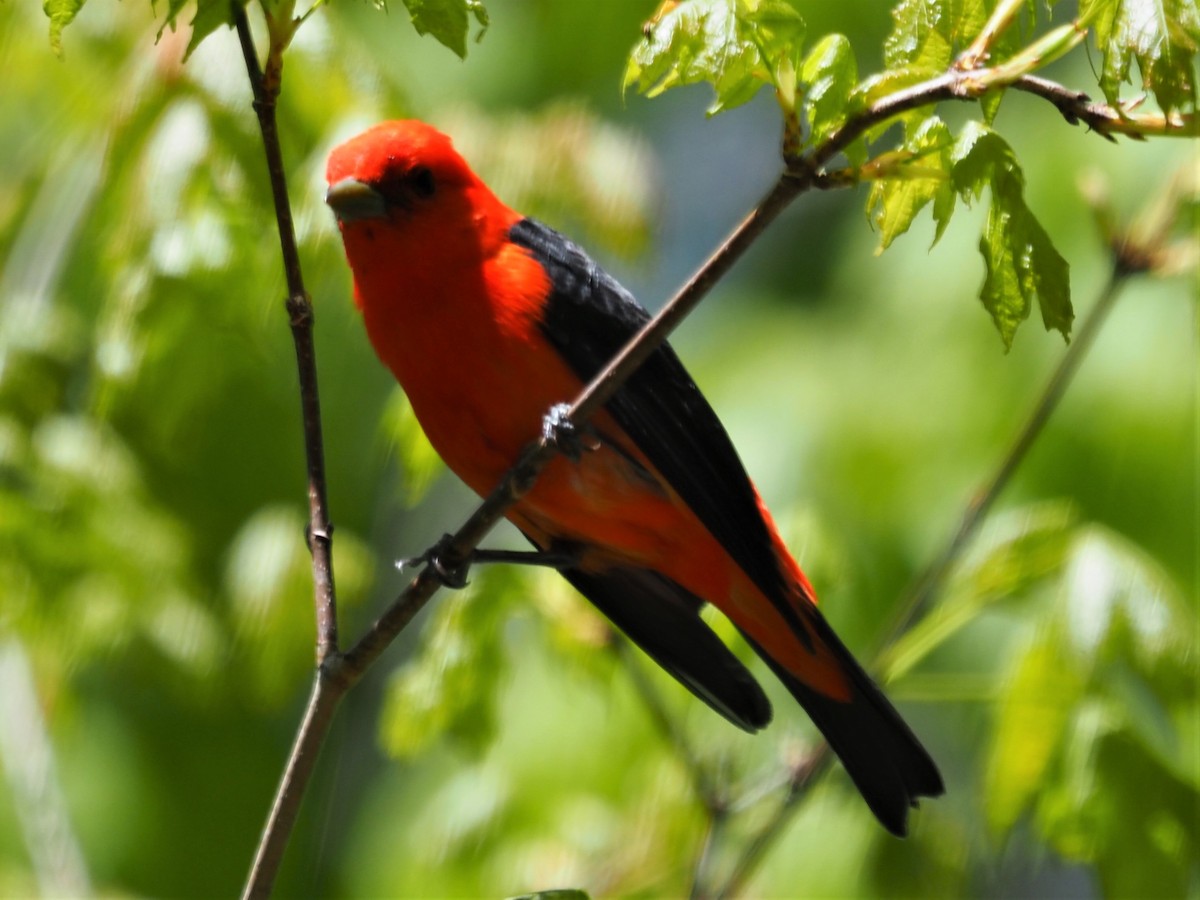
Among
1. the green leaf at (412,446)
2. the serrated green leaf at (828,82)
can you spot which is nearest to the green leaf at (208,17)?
the serrated green leaf at (828,82)

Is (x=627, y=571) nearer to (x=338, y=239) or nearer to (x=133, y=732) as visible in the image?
(x=338, y=239)

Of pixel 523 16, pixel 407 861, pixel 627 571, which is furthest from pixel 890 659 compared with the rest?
pixel 523 16

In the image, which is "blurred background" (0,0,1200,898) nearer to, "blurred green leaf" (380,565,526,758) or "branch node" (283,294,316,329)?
"blurred green leaf" (380,565,526,758)

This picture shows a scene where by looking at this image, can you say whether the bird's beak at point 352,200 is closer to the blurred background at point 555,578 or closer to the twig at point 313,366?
the blurred background at point 555,578

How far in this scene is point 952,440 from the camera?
3871 millimetres

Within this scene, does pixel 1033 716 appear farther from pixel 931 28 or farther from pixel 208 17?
pixel 208 17

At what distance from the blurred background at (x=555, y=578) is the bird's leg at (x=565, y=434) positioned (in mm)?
444

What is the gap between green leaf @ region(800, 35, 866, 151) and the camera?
→ 1617 millimetres

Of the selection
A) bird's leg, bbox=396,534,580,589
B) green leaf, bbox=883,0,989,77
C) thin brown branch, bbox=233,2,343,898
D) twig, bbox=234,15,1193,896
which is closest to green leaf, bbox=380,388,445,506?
bird's leg, bbox=396,534,580,589

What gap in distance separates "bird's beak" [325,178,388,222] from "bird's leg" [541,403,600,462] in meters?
0.57

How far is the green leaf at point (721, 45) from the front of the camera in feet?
5.23

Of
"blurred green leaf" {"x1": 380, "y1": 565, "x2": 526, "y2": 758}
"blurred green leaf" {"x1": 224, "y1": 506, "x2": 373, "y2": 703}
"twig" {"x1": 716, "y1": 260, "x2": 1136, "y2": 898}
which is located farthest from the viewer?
"blurred green leaf" {"x1": 224, "y1": 506, "x2": 373, "y2": 703}

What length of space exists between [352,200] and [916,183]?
1.48 meters

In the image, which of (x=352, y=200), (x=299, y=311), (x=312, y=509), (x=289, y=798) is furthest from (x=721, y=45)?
(x=352, y=200)
